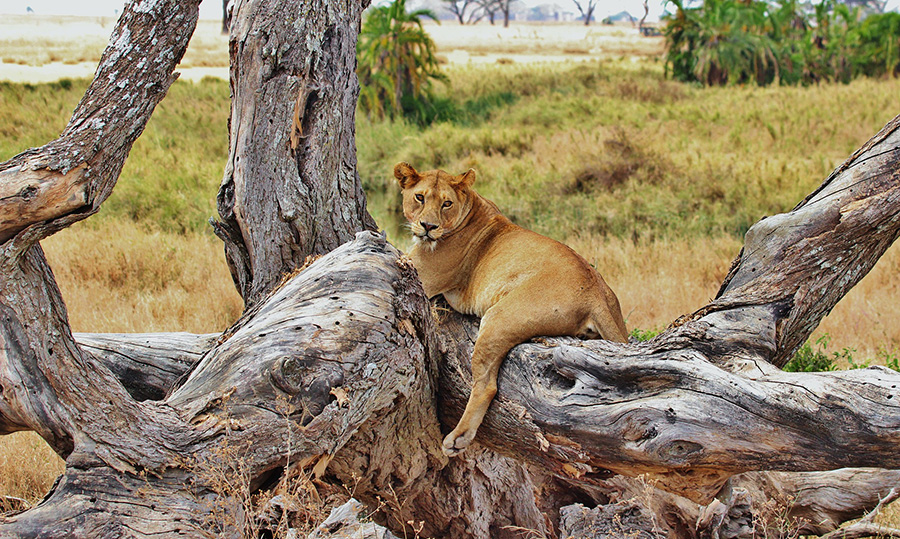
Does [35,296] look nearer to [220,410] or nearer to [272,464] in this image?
[220,410]

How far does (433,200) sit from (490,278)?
67 cm

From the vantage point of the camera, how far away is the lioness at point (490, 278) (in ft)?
12.5

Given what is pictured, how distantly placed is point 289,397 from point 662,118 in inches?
644

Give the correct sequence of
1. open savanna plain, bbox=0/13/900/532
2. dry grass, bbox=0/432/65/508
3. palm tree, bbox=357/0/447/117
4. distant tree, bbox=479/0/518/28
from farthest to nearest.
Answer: distant tree, bbox=479/0/518/28 < palm tree, bbox=357/0/447/117 < open savanna plain, bbox=0/13/900/532 < dry grass, bbox=0/432/65/508

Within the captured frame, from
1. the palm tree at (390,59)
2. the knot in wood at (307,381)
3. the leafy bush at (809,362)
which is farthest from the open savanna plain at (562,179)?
the knot in wood at (307,381)

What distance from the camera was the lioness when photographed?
381cm

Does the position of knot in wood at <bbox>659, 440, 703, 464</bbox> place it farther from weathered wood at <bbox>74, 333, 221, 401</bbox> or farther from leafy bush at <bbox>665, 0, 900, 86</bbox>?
leafy bush at <bbox>665, 0, 900, 86</bbox>

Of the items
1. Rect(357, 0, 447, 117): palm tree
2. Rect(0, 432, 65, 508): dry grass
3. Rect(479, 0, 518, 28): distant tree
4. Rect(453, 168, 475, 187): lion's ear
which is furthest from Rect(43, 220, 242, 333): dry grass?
Rect(479, 0, 518, 28): distant tree

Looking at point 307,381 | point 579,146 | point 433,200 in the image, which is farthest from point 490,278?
point 579,146

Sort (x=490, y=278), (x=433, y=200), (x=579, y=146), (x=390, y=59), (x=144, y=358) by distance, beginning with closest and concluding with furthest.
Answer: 1. (x=490, y=278)
2. (x=144, y=358)
3. (x=433, y=200)
4. (x=579, y=146)
5. (x=390, y=59)

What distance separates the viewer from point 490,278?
429cm

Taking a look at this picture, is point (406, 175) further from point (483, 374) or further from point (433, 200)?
point (483, 374)

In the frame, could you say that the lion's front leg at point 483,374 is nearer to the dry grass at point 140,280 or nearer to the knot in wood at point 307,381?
the knot in wood at point 307,381

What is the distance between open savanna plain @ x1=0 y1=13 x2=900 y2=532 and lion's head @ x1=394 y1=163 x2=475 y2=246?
262cm
